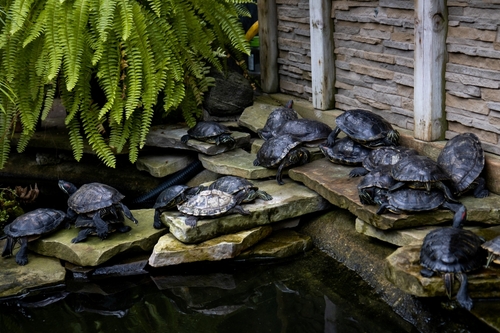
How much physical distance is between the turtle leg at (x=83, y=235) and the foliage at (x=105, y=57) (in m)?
1.02

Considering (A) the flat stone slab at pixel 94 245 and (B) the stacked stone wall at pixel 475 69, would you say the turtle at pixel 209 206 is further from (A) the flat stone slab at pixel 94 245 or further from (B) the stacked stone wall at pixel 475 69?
(B) the stacked stone wall at pixel 475 69

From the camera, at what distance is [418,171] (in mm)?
4750

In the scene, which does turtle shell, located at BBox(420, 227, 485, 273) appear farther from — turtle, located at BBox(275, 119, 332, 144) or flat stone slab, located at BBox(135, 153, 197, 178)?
flat stone slab, located at BBox(135, 153, 197, 178)

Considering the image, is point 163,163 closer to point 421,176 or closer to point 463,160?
point 421,176

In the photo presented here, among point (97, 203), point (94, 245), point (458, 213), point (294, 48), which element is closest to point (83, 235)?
point (94, 245)

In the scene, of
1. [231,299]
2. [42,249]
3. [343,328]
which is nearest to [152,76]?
[42,249]

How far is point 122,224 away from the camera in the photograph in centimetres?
559

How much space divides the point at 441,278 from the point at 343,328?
714 millimetres

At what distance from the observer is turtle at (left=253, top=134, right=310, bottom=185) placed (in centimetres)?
588

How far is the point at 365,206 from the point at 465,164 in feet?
2.68

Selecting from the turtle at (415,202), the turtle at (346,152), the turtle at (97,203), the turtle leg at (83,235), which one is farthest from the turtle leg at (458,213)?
the turtle leg at (83,235)

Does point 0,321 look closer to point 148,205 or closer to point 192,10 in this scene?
point 148,205

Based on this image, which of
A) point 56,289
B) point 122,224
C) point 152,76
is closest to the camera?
point 56,289

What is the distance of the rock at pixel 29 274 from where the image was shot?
16.7 feet
